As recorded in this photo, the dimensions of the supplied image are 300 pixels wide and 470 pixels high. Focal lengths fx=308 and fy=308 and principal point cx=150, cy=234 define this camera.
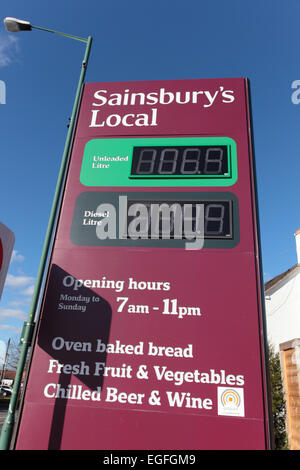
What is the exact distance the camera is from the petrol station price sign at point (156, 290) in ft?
12.3

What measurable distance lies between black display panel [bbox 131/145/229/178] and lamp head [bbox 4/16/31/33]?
3.64 metres

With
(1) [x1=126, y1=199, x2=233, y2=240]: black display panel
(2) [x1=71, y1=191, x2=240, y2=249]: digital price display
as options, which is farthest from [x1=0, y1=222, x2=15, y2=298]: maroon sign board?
(1) [x1=126, y1=199, x2=233, y2=240]: black display panel

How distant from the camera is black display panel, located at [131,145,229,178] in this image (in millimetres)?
5039

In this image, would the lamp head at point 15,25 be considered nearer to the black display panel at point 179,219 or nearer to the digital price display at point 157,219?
the digital price display at point 157,219

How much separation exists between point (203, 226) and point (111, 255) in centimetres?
145

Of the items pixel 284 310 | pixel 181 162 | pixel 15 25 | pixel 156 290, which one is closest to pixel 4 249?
pixel 156 290

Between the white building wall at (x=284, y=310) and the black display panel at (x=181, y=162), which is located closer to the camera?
the black display panel at (x=181, y=162)

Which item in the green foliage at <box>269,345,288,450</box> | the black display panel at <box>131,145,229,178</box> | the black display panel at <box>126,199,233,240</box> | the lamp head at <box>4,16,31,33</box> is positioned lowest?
the green foliage at <box>269,345,288,450</box>

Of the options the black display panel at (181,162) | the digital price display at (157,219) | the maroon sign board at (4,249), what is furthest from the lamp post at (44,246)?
the black display panel at (181,162)

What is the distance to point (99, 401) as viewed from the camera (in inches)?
152

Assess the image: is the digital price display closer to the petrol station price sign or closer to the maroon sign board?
the petrol station price sign

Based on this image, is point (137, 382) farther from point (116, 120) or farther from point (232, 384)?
point (116, 120)

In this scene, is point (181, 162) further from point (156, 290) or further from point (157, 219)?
point (156, 290)

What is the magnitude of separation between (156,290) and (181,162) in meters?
2.18
